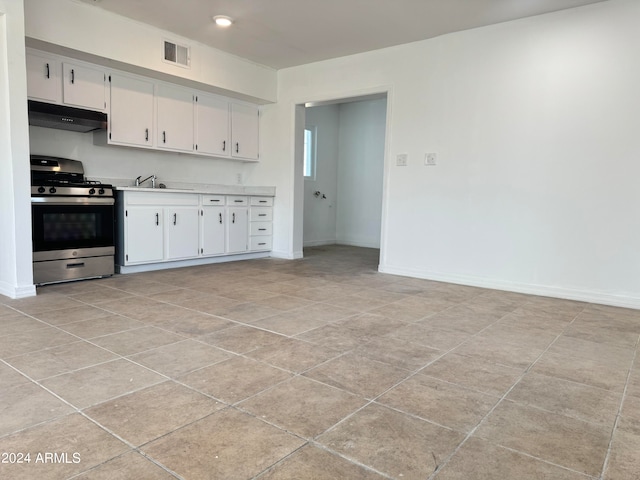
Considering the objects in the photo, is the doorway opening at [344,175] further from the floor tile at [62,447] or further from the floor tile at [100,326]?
the floor tile at [62,447]

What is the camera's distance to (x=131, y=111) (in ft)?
14.7

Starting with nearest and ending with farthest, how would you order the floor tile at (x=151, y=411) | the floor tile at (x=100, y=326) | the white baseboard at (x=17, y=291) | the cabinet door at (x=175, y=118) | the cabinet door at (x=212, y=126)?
1. the floor tile at (x=151, y=411)
2. the floor tile at (x=100, y=326)
3. the white baseboard at (x=17, y=291)
4. the cabinet door at (x=175, y=118)
5. the cabinet door at (x=212, y=126)

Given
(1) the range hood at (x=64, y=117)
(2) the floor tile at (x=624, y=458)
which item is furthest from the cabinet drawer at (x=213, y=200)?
(2) the floor tile at (x=624, y=458)

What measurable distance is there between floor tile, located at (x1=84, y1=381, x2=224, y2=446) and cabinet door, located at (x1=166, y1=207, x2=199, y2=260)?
3052 mm

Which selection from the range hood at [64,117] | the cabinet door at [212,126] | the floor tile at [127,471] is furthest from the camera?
the cabinet door at [212,126]

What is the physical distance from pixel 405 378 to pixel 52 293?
9.74 ft

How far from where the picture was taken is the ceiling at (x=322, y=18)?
11.9 ft

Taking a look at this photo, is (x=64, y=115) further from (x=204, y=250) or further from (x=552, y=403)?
(x=552, y=403)

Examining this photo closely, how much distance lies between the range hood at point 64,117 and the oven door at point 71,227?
0.73m

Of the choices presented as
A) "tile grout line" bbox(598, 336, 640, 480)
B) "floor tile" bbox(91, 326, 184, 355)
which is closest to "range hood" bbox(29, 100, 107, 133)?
"floor tile" bbox(91, 326, 184, 355)

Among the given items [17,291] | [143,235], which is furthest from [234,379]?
[143,235]

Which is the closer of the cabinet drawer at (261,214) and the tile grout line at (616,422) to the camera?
the tile grout line at (616,422)

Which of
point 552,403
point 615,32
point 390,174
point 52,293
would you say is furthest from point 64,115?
point 615,32

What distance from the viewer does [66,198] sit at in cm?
379
